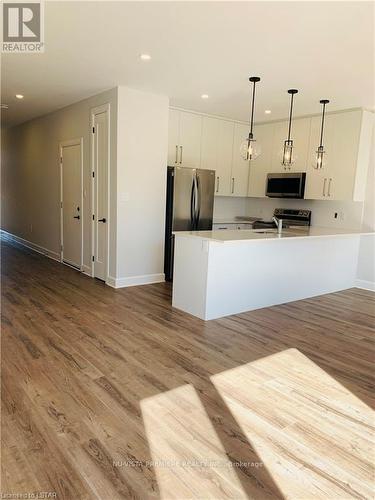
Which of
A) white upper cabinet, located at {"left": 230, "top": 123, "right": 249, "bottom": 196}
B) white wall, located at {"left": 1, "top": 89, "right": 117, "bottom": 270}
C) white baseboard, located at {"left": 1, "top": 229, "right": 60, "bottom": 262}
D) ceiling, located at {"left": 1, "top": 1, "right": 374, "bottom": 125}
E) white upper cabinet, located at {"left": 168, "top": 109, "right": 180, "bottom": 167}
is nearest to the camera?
ceiling, located at {"left": 1, "top": 1, "right": 374, "bottom": 125}

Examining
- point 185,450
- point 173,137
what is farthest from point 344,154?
point 185,450

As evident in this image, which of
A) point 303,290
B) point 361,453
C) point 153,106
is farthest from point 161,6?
point 303,290

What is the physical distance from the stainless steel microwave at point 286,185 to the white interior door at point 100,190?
3035 millimetres

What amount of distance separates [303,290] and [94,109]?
12.9ft

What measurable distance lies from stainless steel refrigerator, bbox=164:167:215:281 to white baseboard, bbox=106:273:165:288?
180 mm

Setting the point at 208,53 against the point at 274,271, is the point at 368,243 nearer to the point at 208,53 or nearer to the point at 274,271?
the point at 274,271

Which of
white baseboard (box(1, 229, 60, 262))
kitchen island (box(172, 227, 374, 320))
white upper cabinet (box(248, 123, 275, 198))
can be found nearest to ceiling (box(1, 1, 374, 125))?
white upper cabinet (box(248, 123, 275, 198))

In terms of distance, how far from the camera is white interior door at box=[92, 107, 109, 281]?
199 inches

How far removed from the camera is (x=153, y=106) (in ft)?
16.5

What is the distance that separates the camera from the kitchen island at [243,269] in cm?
387

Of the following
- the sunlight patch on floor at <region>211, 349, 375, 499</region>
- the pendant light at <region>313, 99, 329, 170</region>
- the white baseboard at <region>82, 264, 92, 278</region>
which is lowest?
the sunlight patch on floor at <region>211, 349, 375, 499</region>

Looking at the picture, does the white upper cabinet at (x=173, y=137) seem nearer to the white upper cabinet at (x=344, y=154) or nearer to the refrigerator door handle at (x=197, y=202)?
the refrigerator door handle at (x=197, y=202)

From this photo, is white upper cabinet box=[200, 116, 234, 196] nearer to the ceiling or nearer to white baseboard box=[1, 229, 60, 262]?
the ceiling

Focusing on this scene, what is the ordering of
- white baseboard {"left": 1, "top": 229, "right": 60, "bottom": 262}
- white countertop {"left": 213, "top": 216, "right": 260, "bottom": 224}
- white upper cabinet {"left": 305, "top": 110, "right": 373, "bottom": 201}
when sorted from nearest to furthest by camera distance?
white upper cabinet {"left": 305, "top": 110, "right": 373, "bottom": 201}, white baseboard {"left": 1, "top": 229, "right": 60, "bottom": 262}, white countertop {"left": 213, "top": 216, "right": 260, "bottom": 224}
